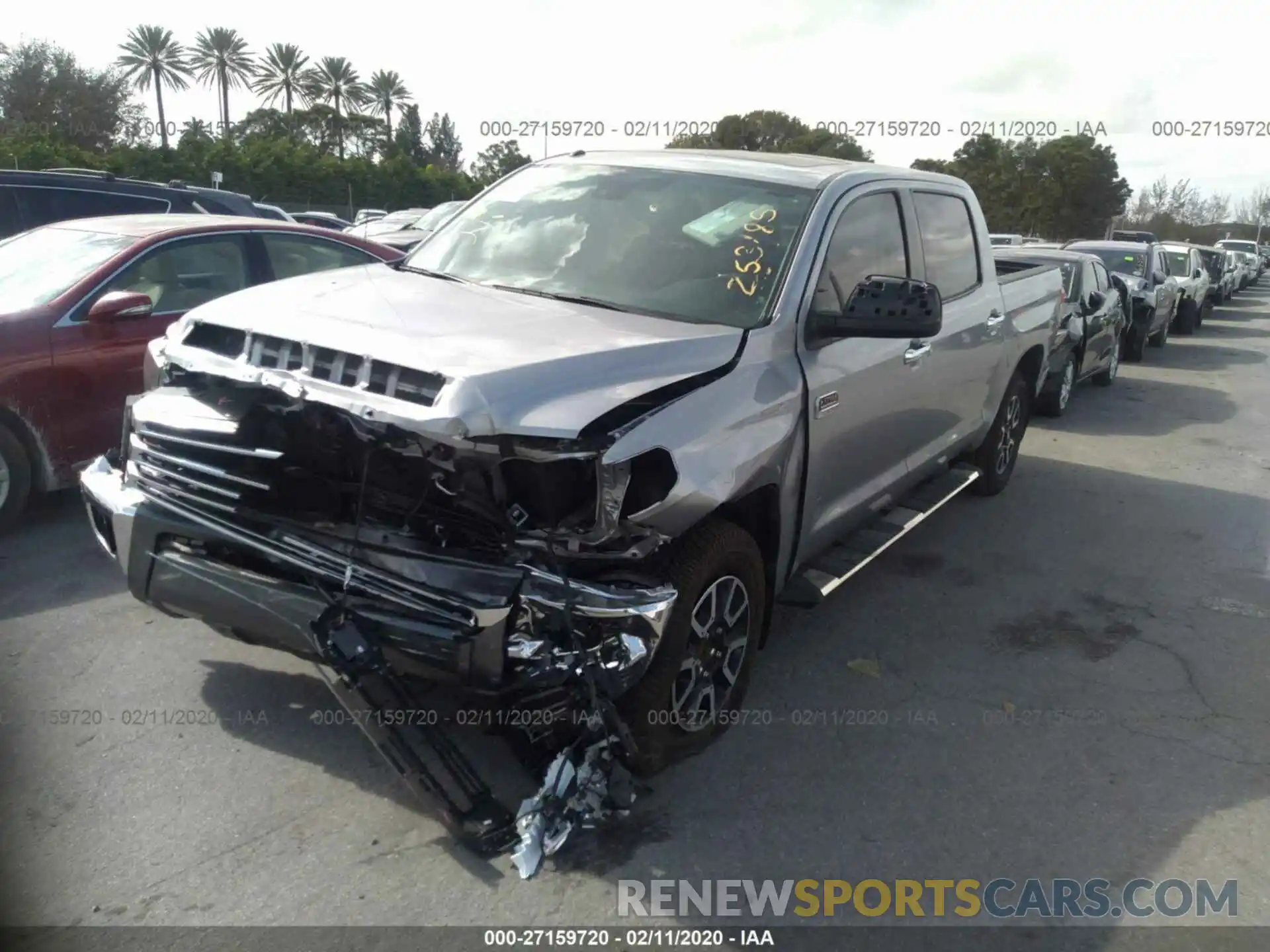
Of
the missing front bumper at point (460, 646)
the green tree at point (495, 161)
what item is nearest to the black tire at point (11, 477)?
the missing front bumper at point (460, 646)

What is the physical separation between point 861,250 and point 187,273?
3.97m

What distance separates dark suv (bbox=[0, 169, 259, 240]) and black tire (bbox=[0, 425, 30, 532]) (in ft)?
12.3

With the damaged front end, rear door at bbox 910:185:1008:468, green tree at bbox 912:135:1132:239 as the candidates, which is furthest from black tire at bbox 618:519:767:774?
green tree at bbox 912:135:1132:239

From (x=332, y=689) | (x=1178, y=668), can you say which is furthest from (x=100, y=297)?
(x=1178, y=668)

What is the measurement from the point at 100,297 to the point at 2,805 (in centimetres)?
326

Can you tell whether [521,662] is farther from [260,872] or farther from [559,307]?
[559,307]

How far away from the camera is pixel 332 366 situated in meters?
3.31

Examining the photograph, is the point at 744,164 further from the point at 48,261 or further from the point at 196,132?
the point at 196,132

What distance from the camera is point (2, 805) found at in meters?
3.41

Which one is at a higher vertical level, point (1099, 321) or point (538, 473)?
point (538, 473)

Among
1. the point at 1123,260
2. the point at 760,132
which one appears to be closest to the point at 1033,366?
the point at 1123,260

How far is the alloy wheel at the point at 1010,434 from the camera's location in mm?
7227

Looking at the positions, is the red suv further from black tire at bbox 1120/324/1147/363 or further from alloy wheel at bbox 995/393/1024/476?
black tire at bbox 1120/324/1147/363

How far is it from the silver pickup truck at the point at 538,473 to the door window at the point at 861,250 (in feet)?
0.08
